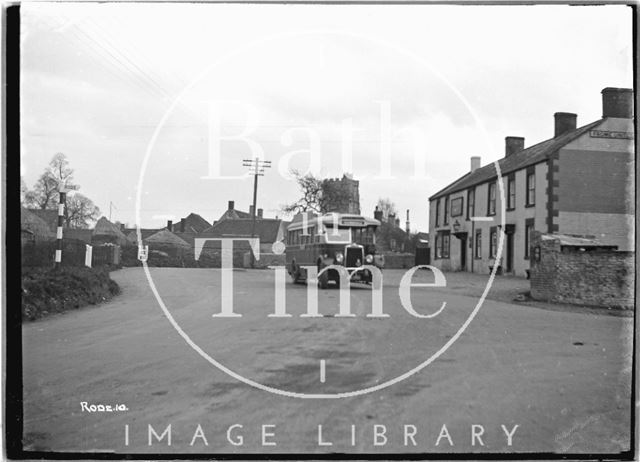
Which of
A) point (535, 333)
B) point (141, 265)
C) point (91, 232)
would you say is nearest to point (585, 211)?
point (535, 333)

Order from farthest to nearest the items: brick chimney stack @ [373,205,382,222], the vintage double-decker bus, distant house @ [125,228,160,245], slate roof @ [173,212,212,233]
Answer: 1. the vintage double-decker bus
2. brick chimney stack @ [373,205,382,222]
3. slate roof @ [173,212,212,233]
4. distant house @ [125,228,160,245]

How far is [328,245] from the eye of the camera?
4.82m

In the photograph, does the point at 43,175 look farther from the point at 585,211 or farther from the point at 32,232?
the point at 585,211

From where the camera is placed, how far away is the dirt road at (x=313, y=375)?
294 cm

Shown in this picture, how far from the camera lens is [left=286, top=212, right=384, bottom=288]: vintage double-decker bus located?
3674 millimetres

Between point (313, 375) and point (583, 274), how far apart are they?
240cm

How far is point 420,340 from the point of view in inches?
140

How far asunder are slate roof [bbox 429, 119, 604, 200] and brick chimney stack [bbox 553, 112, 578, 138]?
3 centimetres

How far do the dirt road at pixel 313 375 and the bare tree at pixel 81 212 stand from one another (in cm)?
42

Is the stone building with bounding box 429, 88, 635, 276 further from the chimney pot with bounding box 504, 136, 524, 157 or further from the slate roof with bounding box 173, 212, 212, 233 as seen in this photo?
the slate roof with bounding box 173, 212, 212, 233

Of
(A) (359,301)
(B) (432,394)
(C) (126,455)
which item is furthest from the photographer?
(A) (359,301)

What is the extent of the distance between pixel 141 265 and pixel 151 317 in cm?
37

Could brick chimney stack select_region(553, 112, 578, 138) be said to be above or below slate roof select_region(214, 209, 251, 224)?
above

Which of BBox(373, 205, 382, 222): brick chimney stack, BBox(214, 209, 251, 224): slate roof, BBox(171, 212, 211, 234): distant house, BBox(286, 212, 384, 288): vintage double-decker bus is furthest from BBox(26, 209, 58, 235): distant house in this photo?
BBox(373, 205, 382, 222): brick chimney stack
